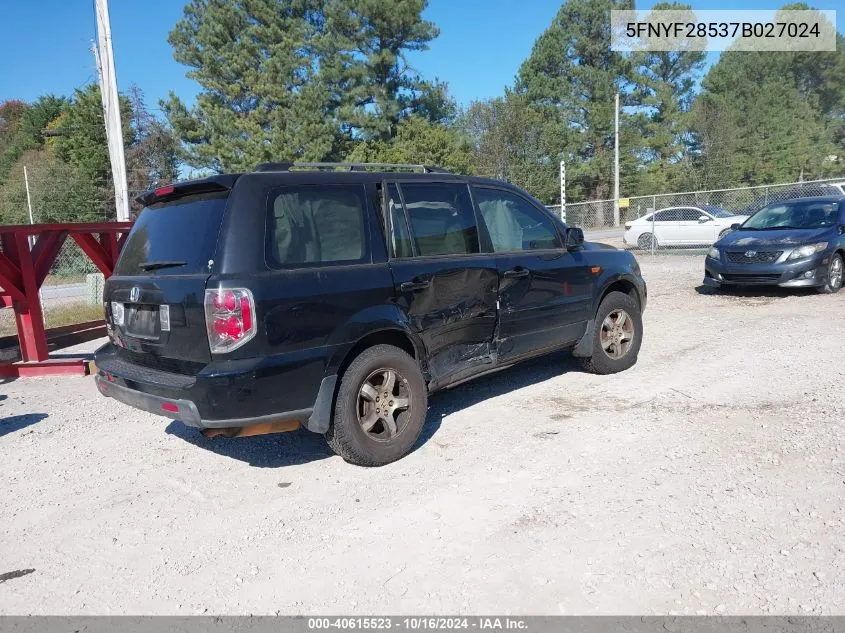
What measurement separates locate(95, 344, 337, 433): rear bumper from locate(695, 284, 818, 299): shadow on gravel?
9591mm

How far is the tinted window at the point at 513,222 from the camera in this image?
17.0 feet

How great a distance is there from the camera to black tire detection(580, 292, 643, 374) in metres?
6.07

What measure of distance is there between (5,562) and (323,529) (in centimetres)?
162

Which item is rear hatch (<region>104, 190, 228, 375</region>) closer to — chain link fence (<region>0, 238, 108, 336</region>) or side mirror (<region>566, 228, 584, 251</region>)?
side mirror (<region>566, 228, 584, 251</region>)

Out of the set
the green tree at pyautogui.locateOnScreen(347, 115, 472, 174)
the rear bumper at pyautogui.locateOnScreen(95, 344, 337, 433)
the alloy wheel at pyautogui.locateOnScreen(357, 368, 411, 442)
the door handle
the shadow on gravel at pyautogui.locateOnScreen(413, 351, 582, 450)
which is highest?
the green tree at pyautogui.locateOnScreen(347, 115, 472, 174)

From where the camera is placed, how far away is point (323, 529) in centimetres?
344

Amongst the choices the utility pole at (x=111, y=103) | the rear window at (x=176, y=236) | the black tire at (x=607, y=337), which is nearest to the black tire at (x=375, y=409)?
the rear window at (x=176, y=236)

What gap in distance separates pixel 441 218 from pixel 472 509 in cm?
223

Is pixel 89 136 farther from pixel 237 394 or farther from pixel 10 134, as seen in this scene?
pixel 237 394

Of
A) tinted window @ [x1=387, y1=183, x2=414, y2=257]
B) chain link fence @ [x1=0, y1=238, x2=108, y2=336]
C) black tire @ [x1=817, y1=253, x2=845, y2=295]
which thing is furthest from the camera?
chain link fence @ [x1=0, y1=238, x2=108, y2=336]

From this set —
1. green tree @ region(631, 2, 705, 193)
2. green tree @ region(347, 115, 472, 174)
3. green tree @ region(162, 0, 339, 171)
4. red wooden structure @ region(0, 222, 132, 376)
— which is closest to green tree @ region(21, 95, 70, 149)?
green tree @ region(162, 0, 339, 171)

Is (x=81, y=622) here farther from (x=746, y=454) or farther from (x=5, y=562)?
(x=746, y=454)

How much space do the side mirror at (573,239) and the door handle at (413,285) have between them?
184 centimetres

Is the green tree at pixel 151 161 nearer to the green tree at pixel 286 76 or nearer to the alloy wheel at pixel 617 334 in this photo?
the green tree at pixel 286 76
